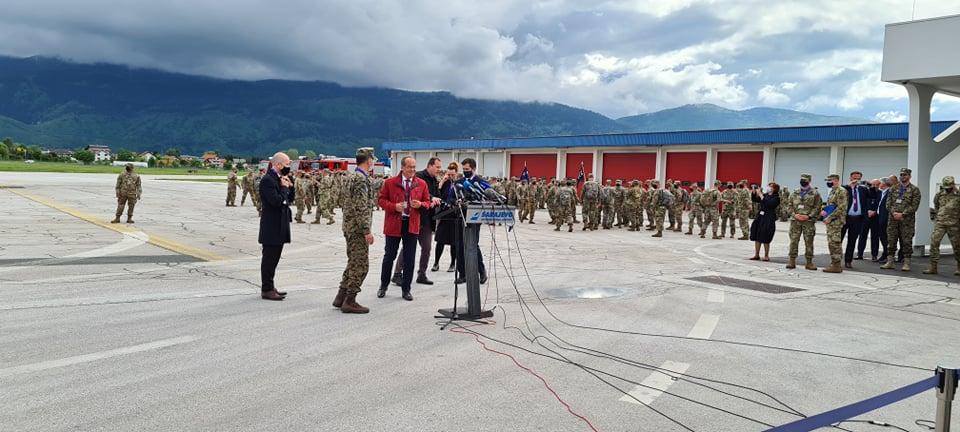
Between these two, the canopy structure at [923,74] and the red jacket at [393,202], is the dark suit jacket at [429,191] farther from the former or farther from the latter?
the canopy structure at [923,74]


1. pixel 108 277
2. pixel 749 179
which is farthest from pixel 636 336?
pixel 749 179

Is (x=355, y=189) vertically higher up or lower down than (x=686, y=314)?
higher up

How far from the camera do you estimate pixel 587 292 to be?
948 centimetres

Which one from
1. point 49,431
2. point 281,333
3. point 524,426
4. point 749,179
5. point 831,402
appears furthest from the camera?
point 749,179

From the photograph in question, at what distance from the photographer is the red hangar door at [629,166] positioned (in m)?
42.3

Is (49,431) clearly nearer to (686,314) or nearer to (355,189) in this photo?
(355,189)

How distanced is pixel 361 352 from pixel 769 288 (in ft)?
24.1

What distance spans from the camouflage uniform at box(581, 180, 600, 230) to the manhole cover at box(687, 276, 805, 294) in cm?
1102

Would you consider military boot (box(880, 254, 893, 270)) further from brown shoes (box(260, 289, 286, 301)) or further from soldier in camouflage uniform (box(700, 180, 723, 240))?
brown shoes (box(260, 289, 286, 301))

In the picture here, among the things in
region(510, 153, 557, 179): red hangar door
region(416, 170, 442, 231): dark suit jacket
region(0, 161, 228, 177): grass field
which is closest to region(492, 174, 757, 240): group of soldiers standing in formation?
region(416, 170, 442, 231): dark suit jacket

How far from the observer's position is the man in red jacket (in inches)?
325

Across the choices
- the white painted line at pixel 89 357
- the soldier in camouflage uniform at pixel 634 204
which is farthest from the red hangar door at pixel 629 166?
the white painted line at pixel 89 357

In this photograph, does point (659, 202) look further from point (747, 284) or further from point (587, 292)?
→ point (587, 292)

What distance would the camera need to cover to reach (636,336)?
22.2ft
